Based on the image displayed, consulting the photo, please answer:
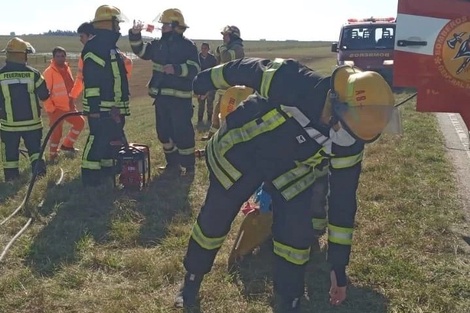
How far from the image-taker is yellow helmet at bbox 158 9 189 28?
7027 mm

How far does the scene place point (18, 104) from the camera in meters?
7.18

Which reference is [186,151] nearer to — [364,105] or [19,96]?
[19,96]

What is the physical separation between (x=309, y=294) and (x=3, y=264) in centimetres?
252

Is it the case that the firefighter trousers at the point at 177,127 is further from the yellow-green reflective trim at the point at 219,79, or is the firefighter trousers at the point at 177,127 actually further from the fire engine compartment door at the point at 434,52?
the yellow-green reflective trim at the point at 219,79

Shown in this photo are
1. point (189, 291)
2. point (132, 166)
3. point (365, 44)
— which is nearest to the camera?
point (189, 291)

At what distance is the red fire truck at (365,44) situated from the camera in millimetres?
14906

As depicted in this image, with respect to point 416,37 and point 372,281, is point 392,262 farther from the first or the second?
point 416,37

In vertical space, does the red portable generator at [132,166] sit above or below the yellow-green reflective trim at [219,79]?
below

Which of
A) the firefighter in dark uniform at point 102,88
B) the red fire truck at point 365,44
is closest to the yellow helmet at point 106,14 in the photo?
the firefighter in dark uniform at point 102,88

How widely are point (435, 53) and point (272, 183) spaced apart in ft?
6.93

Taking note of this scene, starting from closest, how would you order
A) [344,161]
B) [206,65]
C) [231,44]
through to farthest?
1. [344,161]
2. [231,44]
3. [206,65]

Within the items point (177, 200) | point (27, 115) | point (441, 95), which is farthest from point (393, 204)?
point (27, 115)

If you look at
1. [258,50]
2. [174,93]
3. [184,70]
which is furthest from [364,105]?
[258,50]

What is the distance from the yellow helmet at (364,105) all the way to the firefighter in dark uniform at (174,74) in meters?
4.14
